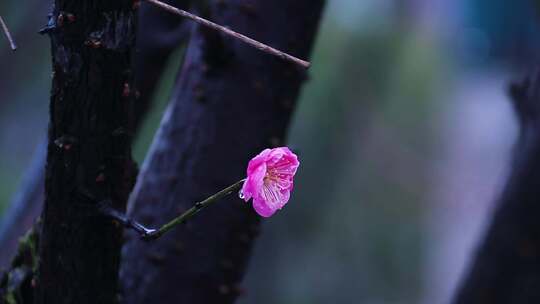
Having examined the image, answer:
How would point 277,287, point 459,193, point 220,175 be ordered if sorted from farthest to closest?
point 459,193, point 277,287, point 220,175

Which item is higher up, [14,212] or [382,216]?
[14,212]

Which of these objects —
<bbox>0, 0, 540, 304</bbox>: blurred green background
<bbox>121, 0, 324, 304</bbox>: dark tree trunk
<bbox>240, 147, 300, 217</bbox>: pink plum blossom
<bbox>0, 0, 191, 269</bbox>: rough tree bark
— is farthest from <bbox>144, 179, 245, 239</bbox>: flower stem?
<bbox>0, 0, 540, 304</bbox>: blurred green background

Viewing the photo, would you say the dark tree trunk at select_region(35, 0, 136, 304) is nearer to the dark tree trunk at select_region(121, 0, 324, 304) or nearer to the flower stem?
the flower stem

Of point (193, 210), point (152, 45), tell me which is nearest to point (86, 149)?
point (193, 210)

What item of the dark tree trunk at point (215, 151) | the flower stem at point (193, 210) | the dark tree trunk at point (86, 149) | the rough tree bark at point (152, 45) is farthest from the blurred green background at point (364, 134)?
the flower stem at point (193, 210)

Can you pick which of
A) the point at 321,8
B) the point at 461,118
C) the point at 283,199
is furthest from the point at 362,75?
the point at 283,199

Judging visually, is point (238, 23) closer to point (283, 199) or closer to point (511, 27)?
point (283, 199)
